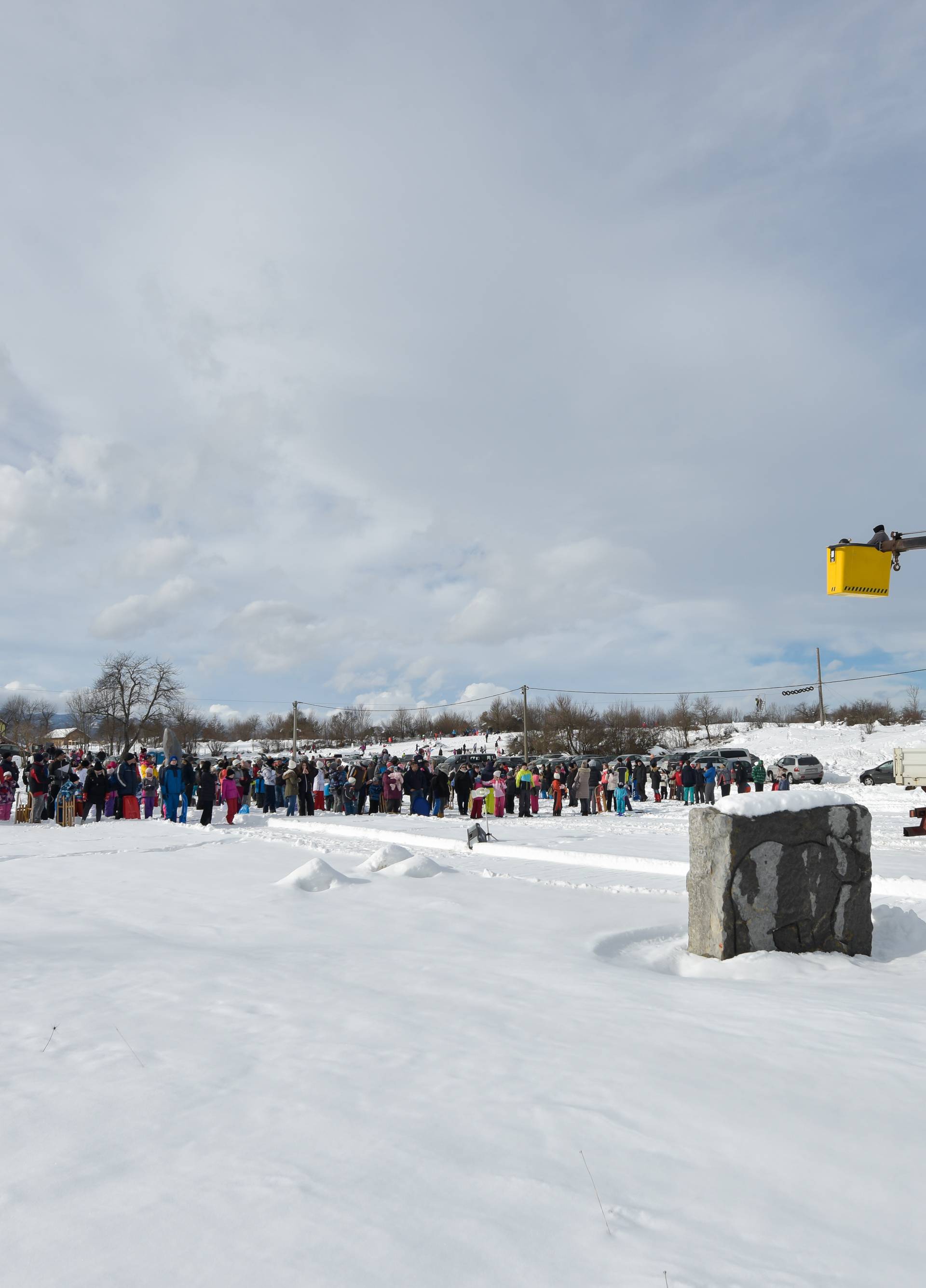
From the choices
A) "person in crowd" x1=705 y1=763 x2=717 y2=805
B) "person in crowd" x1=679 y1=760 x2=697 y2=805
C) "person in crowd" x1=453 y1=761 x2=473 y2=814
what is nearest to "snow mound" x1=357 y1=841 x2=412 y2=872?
"person in crowd" x1=453 y1=761 x2=473 y2=814

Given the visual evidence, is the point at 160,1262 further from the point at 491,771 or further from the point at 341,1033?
the point at 491,771

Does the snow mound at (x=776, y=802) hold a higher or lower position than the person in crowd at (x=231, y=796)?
higher

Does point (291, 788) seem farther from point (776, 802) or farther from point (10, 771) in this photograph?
point (776, 802)

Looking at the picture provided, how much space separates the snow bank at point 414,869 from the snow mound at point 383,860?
4cm

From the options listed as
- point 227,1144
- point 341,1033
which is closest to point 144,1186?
point 227,1144

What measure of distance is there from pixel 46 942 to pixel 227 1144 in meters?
3.46

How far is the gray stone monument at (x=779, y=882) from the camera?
19.0ft

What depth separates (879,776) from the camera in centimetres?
3241

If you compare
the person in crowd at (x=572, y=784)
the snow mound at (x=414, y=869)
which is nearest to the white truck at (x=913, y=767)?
the person in crowd at (x=572, y=784)

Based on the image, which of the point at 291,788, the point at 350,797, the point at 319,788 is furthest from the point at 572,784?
the point at 291,788

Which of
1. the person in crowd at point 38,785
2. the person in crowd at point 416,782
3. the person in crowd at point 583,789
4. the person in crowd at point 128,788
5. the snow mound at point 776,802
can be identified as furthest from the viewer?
the person in crowd at point 583,789

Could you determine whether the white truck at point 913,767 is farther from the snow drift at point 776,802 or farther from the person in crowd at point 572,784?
the snow drift at point 776,802

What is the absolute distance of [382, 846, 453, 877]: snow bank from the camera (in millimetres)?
8648

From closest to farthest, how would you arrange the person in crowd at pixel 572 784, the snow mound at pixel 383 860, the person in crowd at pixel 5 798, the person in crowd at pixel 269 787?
the snow mound at pixel 383 860
the person in crowd at pixel 5 798
the person in crowd at pixel 269 787
the person in crowd at pixel 572 784
